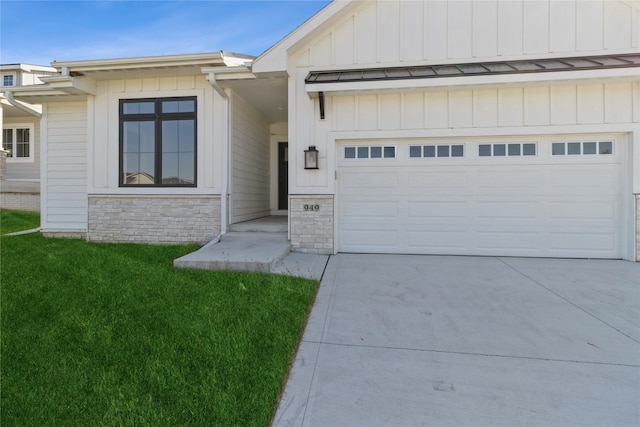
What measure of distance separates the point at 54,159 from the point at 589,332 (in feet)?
34.6

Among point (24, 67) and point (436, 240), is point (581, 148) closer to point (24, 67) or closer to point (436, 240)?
point (436, 240)

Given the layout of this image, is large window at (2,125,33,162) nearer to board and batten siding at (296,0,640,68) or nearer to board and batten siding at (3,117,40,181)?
board and batten siding at (3,117,40,181)

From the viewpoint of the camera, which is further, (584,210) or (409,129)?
(409,129)

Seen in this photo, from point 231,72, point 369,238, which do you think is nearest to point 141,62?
point 231,72

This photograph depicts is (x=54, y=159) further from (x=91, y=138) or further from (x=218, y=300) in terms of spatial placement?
(x=218, y=300)

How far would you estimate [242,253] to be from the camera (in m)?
5.24

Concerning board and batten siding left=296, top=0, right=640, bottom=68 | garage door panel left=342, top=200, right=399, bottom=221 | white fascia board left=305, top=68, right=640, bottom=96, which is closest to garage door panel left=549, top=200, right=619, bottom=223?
white fascia board left=305, top=68, right=640, bottom=96

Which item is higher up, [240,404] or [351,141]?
[351,141]

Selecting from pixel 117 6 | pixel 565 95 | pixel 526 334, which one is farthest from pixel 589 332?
pixel 117 6

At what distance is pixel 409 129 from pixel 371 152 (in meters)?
0.84

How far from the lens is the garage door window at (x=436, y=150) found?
19.7 ft

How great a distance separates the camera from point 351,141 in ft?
20.2

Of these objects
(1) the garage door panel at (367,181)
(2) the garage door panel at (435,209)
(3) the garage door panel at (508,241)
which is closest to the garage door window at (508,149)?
(2) the garage door panel at (435,209)

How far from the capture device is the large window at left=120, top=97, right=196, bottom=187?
6.70 meters
